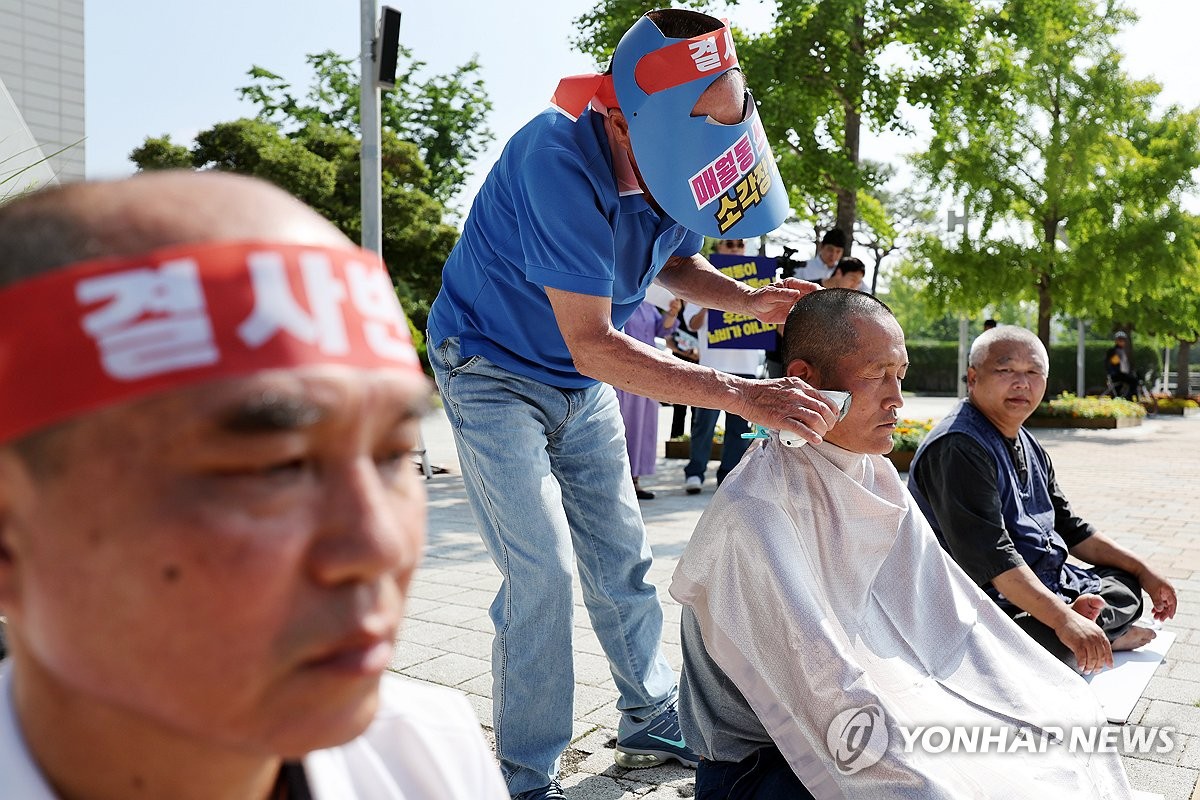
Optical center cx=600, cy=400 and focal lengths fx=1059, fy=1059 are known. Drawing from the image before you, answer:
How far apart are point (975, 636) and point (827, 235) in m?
6.58

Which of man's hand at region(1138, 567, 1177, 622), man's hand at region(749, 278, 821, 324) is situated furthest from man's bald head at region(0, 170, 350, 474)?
man's hand at region(1138, 567, 1177, 622)

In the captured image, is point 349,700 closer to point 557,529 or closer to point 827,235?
point 557,529

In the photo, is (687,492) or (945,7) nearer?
(687,492)

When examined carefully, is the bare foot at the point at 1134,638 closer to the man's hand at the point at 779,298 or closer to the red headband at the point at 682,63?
the man's hand at the point at 779,298

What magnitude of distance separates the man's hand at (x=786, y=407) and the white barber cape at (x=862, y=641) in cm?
22

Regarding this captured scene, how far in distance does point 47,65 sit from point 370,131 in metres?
5.37

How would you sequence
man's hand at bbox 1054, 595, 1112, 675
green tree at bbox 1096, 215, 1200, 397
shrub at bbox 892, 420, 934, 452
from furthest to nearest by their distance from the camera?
green tree at bbox 1096, 215, 1200, 397 < shrub at bbox 892, 420, 934, 452 < man's hand at bbox 1054, 595, 1112, 675

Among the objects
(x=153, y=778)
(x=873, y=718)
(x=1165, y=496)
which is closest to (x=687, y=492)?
(x=1165, y=496)

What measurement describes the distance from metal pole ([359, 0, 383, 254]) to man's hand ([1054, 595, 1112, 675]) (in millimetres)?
6432

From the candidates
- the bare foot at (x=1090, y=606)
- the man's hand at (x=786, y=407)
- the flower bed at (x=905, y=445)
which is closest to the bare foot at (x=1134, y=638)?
the bare foot at (x=1090, y=606)

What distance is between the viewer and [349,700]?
0.74 meters

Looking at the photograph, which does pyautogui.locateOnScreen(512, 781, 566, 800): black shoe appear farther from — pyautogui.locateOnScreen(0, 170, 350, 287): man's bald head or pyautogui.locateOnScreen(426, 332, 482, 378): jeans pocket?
pyautogui.locateOnScreen(0, 170, 350, 287): man's bald head

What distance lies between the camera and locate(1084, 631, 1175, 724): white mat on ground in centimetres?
347

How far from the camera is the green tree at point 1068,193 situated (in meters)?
19.4
